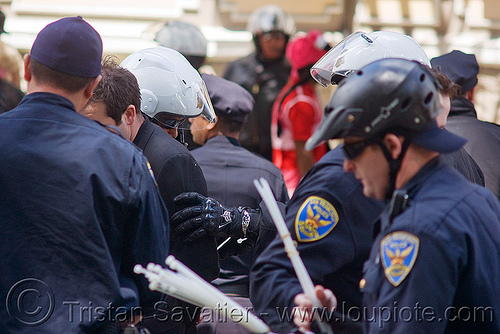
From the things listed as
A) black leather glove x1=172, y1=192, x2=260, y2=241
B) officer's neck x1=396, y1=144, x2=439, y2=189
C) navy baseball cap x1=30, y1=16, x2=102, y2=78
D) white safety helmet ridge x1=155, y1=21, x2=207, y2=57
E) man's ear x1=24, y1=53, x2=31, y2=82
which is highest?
navy baseball cap x1=30, y1=16, x2=102, y2=78

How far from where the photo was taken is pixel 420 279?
2.15 metres

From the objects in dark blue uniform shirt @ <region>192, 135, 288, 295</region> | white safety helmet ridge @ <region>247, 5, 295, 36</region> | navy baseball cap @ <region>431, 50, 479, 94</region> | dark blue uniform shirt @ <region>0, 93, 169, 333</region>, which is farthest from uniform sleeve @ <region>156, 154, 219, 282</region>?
white safety helmet ridge @ <region>247, 5, 295, 36</region>

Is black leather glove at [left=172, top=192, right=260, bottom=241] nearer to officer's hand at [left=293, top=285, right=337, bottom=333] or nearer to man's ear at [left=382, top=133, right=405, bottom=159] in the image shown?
officer's hand at [left=293, top=285, right=337, bottom=333]

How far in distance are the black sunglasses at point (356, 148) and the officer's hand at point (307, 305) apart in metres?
0.43

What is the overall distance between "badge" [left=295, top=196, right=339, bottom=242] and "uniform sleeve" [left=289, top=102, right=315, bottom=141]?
434cm

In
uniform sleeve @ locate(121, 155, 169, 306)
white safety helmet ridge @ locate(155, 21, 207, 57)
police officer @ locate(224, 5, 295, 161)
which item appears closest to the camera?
uniform sleeve @ locate(121, 155, 169, 306)

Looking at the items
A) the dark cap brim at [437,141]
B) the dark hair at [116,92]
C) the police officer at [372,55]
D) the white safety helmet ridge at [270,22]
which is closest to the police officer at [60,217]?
the dark hair at [116,92]

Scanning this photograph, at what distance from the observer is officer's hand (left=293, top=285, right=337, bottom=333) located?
2432mm

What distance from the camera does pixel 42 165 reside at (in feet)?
8.96

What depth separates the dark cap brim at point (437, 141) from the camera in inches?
92.3

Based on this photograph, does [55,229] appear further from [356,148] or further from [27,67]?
[356,148]

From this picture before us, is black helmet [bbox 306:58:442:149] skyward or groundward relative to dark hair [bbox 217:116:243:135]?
skyward

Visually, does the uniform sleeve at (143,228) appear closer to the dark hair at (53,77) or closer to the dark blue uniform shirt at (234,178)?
the dark hair at (53,77)

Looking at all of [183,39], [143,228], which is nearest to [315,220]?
[143,228]
